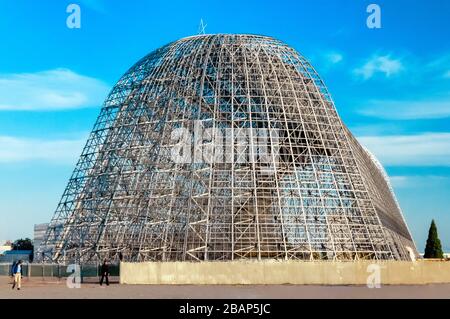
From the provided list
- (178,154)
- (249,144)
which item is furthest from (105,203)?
(249,144)

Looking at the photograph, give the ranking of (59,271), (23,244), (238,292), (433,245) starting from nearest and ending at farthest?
(238,292) → (59,271) → (433,245) → (23,244)

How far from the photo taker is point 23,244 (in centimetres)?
16062

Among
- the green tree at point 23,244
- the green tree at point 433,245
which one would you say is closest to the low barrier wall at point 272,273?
the green tree at point 433,245

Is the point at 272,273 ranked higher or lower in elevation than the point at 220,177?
lower

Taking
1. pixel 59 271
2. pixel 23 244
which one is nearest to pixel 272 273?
pixel 59 271

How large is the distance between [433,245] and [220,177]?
52465mm

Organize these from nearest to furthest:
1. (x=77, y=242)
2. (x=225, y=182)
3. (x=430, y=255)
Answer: (x=225, y=182), (x=77, y=242), (x=430, y=255)

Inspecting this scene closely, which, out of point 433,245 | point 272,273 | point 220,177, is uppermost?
point 220,177

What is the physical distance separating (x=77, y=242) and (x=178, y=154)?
11554mm

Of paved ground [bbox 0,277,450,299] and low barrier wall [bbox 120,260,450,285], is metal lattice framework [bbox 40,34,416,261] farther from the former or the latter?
paved ground [bbox 0,277,450,299]

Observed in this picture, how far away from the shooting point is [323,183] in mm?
58719

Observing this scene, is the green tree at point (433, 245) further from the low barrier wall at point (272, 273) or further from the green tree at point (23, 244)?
the green tree at point (23, 244)

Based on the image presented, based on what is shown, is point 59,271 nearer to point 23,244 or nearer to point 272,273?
point 272,273
